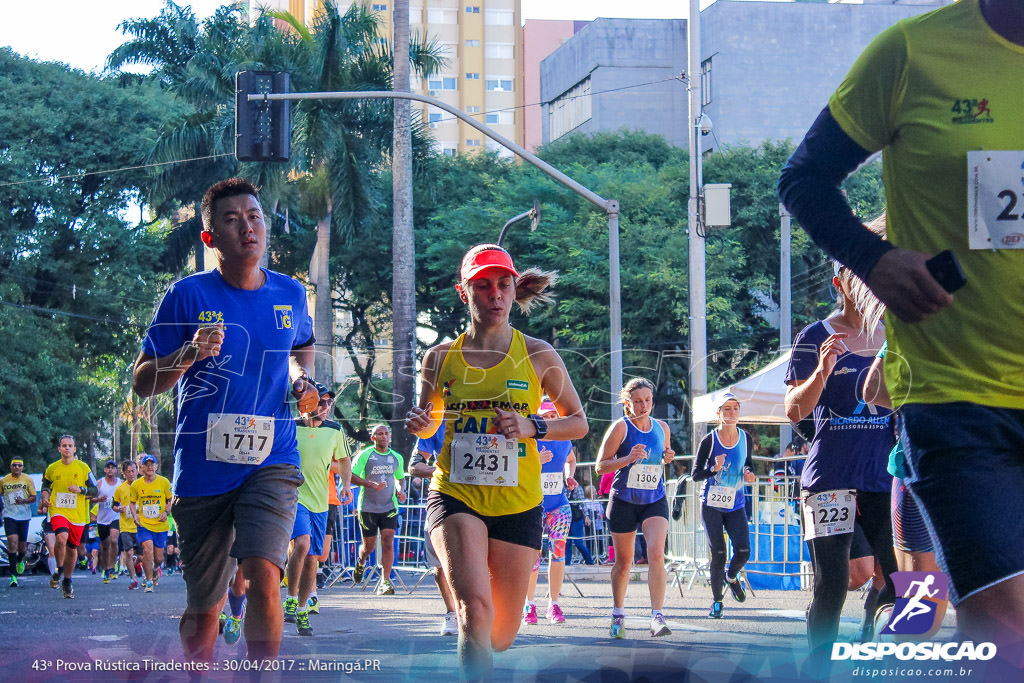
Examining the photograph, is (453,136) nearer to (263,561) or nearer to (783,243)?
(783,243)

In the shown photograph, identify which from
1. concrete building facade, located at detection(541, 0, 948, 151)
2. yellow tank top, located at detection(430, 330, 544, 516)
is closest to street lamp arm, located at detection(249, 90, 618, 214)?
yellow tank top, located at detection(430, 330, 544, 516)

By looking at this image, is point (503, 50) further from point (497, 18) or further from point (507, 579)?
point (507, 579)

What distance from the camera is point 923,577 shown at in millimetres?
4883

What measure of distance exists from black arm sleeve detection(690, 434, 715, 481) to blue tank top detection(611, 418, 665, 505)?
1.27 meters

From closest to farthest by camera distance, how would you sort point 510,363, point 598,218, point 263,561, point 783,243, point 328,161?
point 263,561, point 510,363, point 783,243, point 328,161, point 598,218

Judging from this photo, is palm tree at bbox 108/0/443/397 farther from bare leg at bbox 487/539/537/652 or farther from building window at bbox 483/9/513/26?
building window at bbox 483/9/513/26

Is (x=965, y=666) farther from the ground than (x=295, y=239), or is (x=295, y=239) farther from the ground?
(x=295, y=239)

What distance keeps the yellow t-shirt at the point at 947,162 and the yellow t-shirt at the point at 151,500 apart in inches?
685

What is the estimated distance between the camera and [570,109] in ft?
207

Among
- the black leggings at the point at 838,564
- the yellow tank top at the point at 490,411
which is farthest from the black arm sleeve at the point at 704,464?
the yellow tank top at the point at 490,411

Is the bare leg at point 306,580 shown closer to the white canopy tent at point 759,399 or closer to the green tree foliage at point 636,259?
the white canopy tent at point 759,399

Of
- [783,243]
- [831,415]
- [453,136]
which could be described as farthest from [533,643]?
[453,136]

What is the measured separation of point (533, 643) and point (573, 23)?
85415 mm

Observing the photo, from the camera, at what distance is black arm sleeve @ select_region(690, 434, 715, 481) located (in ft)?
42.1
